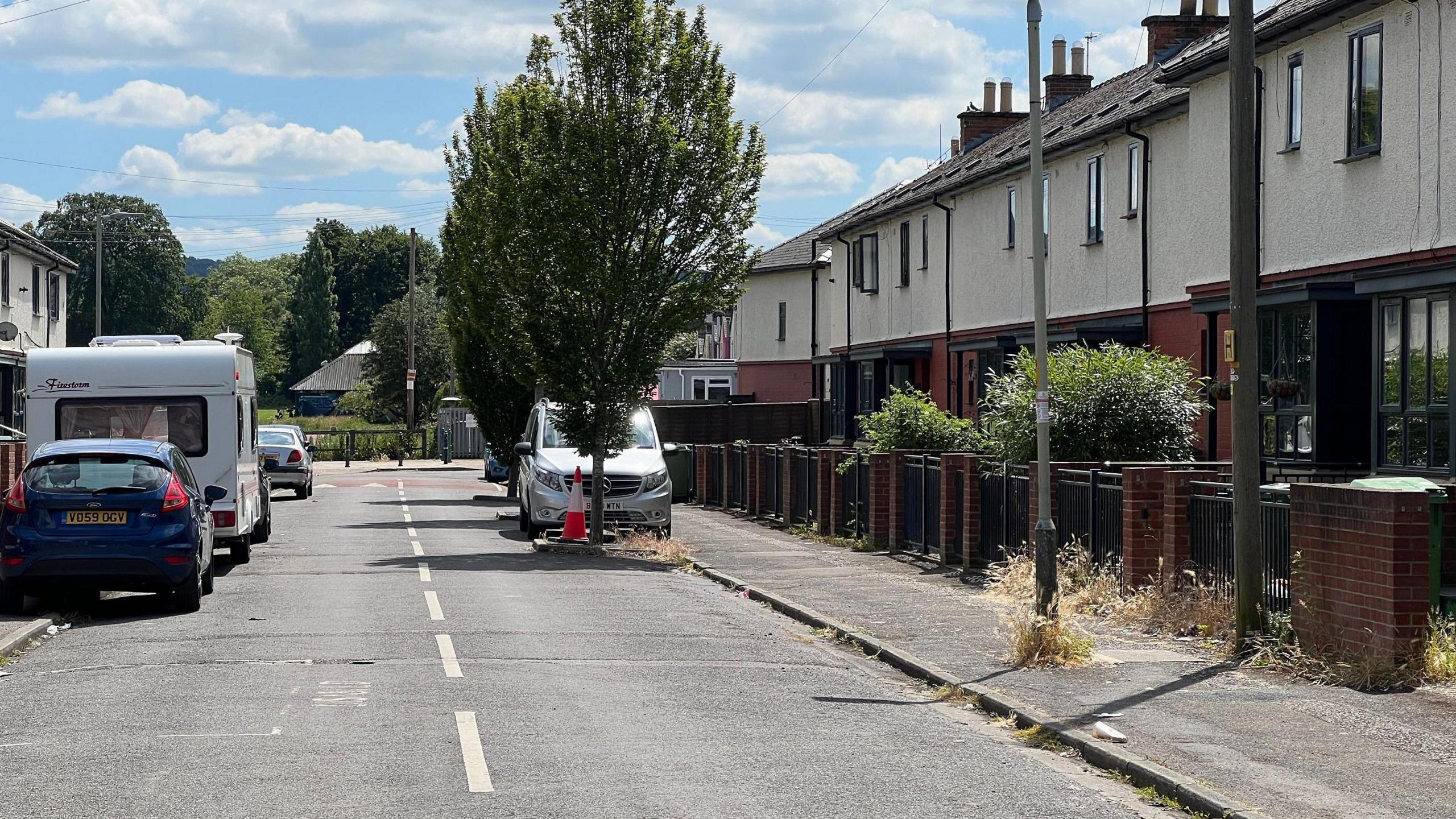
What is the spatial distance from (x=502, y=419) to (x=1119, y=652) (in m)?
26.1

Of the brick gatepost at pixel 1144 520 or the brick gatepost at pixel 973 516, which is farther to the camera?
the brick gatepost at pixel 973 516

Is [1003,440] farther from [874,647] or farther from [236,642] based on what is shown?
[236,642]

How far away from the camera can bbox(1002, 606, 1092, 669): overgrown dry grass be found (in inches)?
452

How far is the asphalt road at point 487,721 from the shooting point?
7355mm

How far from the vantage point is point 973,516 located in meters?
18.5

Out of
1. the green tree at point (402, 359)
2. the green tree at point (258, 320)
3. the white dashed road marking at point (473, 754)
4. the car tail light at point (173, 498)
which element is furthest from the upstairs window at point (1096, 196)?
the green tree at point (258, 320)

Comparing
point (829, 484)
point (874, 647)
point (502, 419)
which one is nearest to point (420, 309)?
point (502, 419)

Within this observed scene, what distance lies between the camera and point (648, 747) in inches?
338

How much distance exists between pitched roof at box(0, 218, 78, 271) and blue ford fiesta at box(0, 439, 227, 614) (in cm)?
2838

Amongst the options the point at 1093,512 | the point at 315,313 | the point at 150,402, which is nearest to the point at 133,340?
the point at 150,402

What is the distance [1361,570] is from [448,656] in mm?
6444

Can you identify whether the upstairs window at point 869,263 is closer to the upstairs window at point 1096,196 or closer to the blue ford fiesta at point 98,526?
the upstairs window at point 1096,196

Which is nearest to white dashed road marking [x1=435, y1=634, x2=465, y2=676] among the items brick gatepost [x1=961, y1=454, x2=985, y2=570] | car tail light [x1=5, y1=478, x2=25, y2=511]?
car tail light [x1=5, y1=478, x2=25, y2=511]

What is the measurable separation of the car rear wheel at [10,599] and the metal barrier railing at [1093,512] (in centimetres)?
995
